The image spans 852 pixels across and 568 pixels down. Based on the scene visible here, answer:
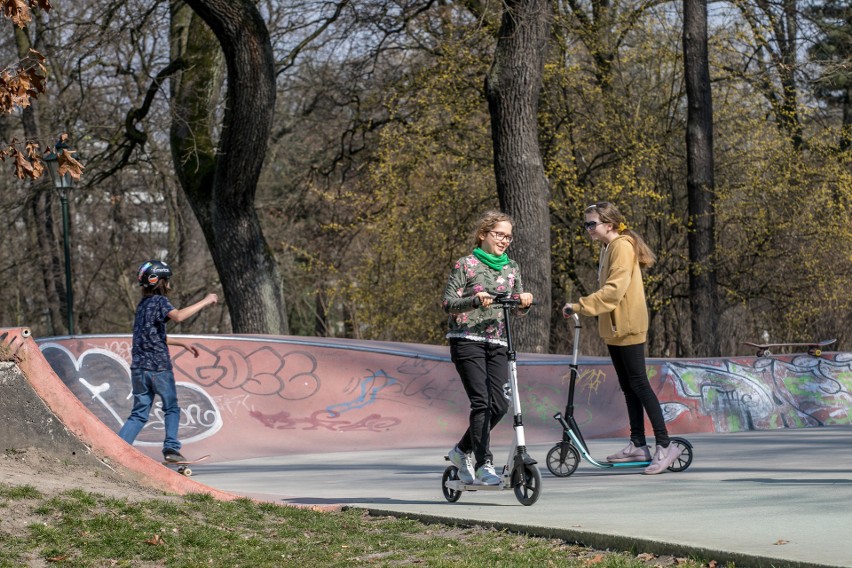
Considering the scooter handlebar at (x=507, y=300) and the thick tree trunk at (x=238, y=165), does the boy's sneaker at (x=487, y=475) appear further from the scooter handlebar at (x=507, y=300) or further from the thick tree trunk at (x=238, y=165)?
the thick tree trunk at (x=238, y=165)

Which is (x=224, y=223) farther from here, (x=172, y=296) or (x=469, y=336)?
(x=172, y=296)

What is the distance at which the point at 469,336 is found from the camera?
6.60 metres

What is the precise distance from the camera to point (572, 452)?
7996 millimetres

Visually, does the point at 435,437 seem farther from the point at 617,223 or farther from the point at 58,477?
the point at 58,477

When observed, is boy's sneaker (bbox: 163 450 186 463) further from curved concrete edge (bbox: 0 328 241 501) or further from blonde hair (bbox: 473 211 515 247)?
blonde hair (bbox: 473 211 515 247)

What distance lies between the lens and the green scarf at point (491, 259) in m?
6.75

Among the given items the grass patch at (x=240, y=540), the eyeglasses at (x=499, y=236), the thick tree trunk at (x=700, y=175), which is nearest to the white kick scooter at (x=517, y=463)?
the eyeglasses at (x=499, y=236)

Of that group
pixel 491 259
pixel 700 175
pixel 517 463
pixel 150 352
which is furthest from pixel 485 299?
pixel 700 175

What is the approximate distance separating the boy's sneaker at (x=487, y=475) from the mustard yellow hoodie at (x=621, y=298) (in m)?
1.45

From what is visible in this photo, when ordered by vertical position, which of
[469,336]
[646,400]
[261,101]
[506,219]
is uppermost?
[261,101]

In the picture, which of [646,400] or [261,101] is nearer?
Result: [646,400]

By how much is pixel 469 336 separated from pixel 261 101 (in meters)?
9.03

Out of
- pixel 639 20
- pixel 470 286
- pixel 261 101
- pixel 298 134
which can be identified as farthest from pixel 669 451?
pixel 298 134

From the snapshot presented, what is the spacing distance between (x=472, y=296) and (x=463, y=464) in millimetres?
1013
